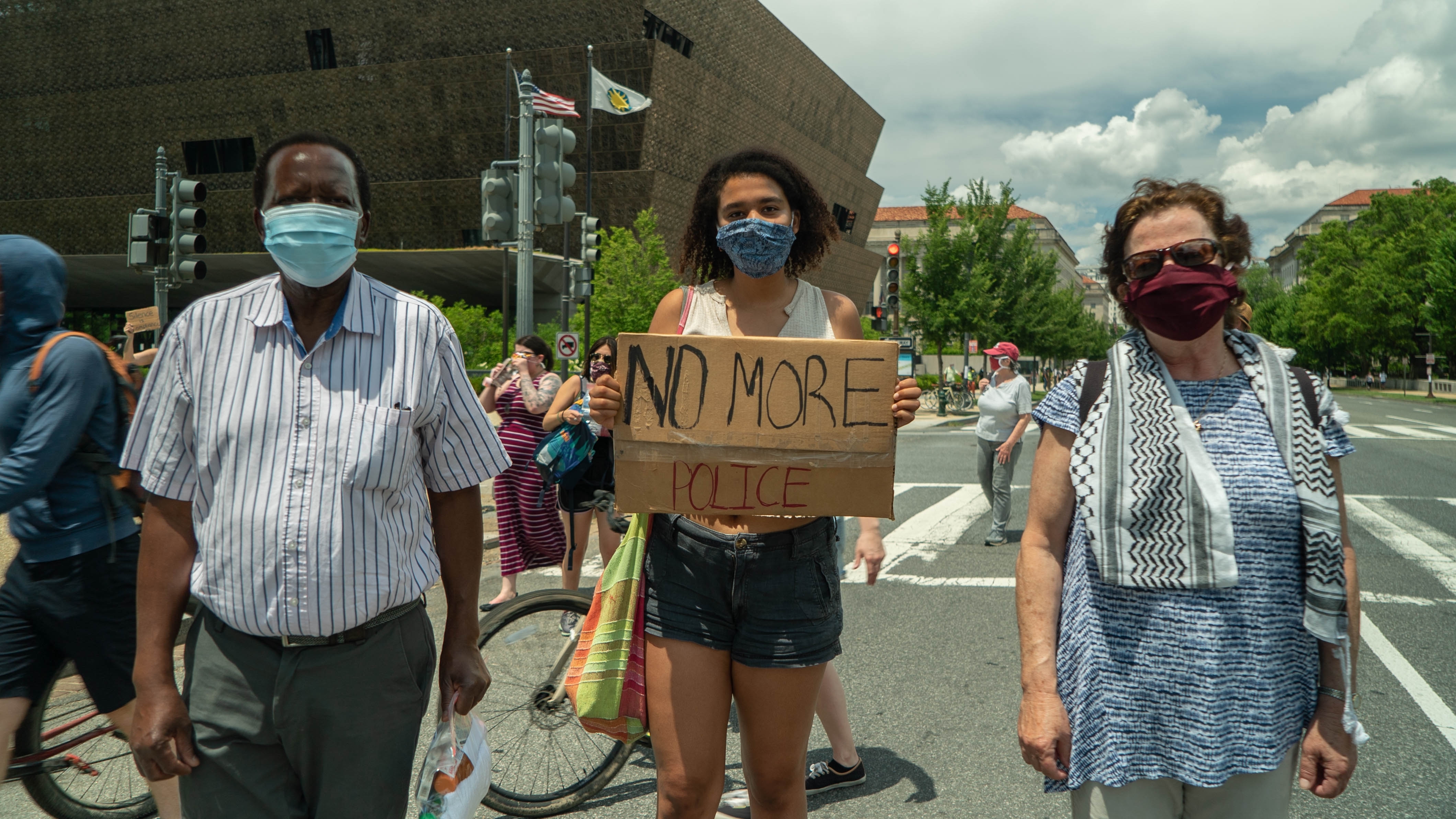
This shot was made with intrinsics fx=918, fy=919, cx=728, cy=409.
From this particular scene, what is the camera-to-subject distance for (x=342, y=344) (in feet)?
6.52

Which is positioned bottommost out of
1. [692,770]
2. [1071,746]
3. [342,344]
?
[692,770]

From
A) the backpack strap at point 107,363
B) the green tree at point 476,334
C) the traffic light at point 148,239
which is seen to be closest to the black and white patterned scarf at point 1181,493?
the backpack strap at point 107,363

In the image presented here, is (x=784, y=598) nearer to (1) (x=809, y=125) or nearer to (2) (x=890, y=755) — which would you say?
(2) (x=890, y=755)

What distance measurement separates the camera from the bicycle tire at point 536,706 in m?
3.59

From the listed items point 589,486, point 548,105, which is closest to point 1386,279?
point 548,105

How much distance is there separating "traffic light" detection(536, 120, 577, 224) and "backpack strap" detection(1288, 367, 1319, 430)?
934 centimetres

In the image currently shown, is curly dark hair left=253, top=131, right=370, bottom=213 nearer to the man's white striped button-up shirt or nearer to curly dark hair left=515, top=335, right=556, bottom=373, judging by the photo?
the man's white striped button-up shirt

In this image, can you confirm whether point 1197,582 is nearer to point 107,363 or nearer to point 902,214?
point 107,363

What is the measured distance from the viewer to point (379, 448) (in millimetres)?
1934

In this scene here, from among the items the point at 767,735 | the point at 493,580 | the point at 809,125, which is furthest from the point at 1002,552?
the point at 809,125

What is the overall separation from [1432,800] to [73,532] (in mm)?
4931

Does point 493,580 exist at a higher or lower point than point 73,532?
lower

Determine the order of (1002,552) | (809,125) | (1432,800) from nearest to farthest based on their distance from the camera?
1. (1432,800)
2. (1002,552)
3. (809,125)

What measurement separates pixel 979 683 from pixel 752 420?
328 cm
